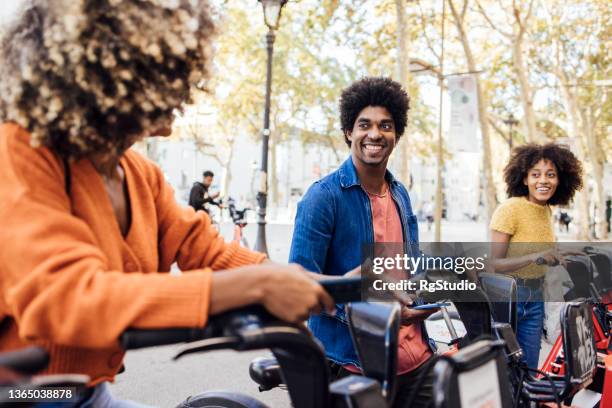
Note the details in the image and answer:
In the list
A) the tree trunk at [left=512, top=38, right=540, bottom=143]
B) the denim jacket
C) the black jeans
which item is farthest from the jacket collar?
the tree trunk at [left=512, top=38, right=540, bottom=143]

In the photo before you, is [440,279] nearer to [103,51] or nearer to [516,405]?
[516,405]

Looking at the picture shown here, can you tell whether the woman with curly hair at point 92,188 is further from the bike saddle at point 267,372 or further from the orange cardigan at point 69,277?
the bike saddle at point 267,372

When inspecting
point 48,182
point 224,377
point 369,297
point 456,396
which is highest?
point 48,182

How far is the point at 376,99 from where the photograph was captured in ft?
9.09

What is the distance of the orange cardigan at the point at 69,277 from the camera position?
0.98 meters

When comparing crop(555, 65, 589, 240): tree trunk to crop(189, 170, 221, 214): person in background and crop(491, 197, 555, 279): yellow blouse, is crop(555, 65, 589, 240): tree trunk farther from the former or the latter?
crop(491, 197, 555, 279): yellow blouse

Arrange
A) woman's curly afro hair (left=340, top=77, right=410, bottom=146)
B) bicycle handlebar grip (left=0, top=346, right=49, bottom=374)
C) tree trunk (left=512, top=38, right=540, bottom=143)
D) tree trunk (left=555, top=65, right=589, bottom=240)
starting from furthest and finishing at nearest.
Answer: tree trunk (left=555, top=65, right=589, bottom=240) < tree trunk (left=512, top=38, right=540, bottom=143) < woman's curly afro hair (left=340, top=77, right=410, bottom=146) < bicycle handlebar grip (left=0, top=346, right=49, bottom=374)

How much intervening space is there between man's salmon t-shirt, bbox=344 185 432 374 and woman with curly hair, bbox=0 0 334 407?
1141mm

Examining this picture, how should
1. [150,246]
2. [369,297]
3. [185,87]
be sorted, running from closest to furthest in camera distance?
[185,87], [150,246], [369,297]

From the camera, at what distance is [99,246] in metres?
1.20

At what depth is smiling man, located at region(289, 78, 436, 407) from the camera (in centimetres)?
226

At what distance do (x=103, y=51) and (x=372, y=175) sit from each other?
167 centimetres

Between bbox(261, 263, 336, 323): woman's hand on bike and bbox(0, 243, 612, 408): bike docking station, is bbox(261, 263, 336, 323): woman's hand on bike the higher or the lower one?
the higher one

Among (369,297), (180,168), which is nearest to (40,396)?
(369,297)
